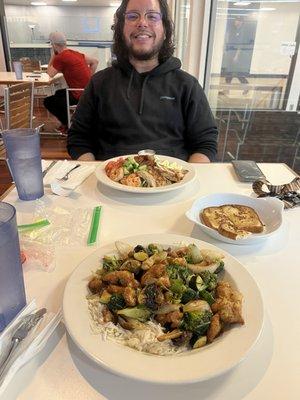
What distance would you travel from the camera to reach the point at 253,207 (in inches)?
38.5

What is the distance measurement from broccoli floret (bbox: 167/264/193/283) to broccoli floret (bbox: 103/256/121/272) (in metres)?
0.12

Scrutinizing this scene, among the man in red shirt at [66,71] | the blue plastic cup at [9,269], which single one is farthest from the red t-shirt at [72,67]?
the blue plastic cup at [9,269]

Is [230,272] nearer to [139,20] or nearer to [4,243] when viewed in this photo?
[4,243]

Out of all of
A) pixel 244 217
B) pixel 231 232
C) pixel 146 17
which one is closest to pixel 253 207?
pixel 244 217

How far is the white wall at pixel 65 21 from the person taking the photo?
764cm

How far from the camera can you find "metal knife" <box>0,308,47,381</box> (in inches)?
19.3

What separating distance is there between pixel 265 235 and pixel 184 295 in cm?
33

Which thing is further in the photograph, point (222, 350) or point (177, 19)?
point (177, 19)

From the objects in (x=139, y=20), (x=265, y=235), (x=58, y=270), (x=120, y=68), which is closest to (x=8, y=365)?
(x=58, y=270)

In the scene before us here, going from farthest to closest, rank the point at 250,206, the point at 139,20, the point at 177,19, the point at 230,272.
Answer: the point at 177,19
the point at 139,20
the point at 250,206
the point at 230,272

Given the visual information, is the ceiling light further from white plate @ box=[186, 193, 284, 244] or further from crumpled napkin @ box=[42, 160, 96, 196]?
white plate @ box=[186, 193, 284, 244]

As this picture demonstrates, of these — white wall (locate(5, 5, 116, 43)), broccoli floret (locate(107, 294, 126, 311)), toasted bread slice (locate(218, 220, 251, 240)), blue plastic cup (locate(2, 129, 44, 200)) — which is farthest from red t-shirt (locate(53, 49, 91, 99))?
white wall (locate(5, 5, 116, 43))

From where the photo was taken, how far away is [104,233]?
2.90ft

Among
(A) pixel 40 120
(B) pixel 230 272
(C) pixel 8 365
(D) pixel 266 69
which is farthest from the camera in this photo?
(A) pixel 40 120
